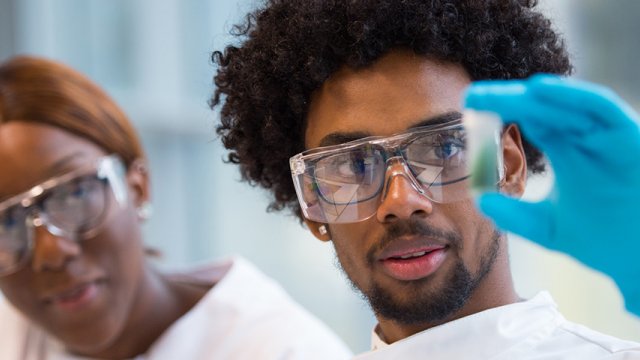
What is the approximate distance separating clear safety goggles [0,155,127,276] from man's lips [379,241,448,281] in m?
1.12

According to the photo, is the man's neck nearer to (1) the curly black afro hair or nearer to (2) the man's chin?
(2) the man's chin

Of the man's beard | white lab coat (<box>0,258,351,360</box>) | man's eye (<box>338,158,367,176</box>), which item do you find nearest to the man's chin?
the man's beard

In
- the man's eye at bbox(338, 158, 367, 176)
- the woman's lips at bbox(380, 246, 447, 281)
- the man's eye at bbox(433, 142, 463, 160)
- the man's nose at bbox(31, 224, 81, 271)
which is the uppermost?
the man's eye at bbox(433, 142, 463, 160)

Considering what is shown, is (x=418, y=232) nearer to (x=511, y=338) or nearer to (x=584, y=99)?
(x=511, y=338)

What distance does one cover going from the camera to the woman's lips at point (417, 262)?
1895 millimetres

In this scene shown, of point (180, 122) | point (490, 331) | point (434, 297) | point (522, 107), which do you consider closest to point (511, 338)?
point (490, 331)

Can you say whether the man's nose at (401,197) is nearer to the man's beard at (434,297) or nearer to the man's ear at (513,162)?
the man's beard at (434,297)

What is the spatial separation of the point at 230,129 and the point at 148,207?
73 cm

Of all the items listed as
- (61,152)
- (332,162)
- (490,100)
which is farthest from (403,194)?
(61,152)

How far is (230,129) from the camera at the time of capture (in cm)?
239

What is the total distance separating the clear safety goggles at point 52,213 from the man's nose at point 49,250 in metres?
0.01

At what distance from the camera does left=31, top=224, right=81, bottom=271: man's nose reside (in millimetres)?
2637

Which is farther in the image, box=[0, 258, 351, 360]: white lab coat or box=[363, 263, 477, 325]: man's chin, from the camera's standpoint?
box=[0, 258, 351, 360]: white lab coat

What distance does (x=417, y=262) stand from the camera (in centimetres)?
190
